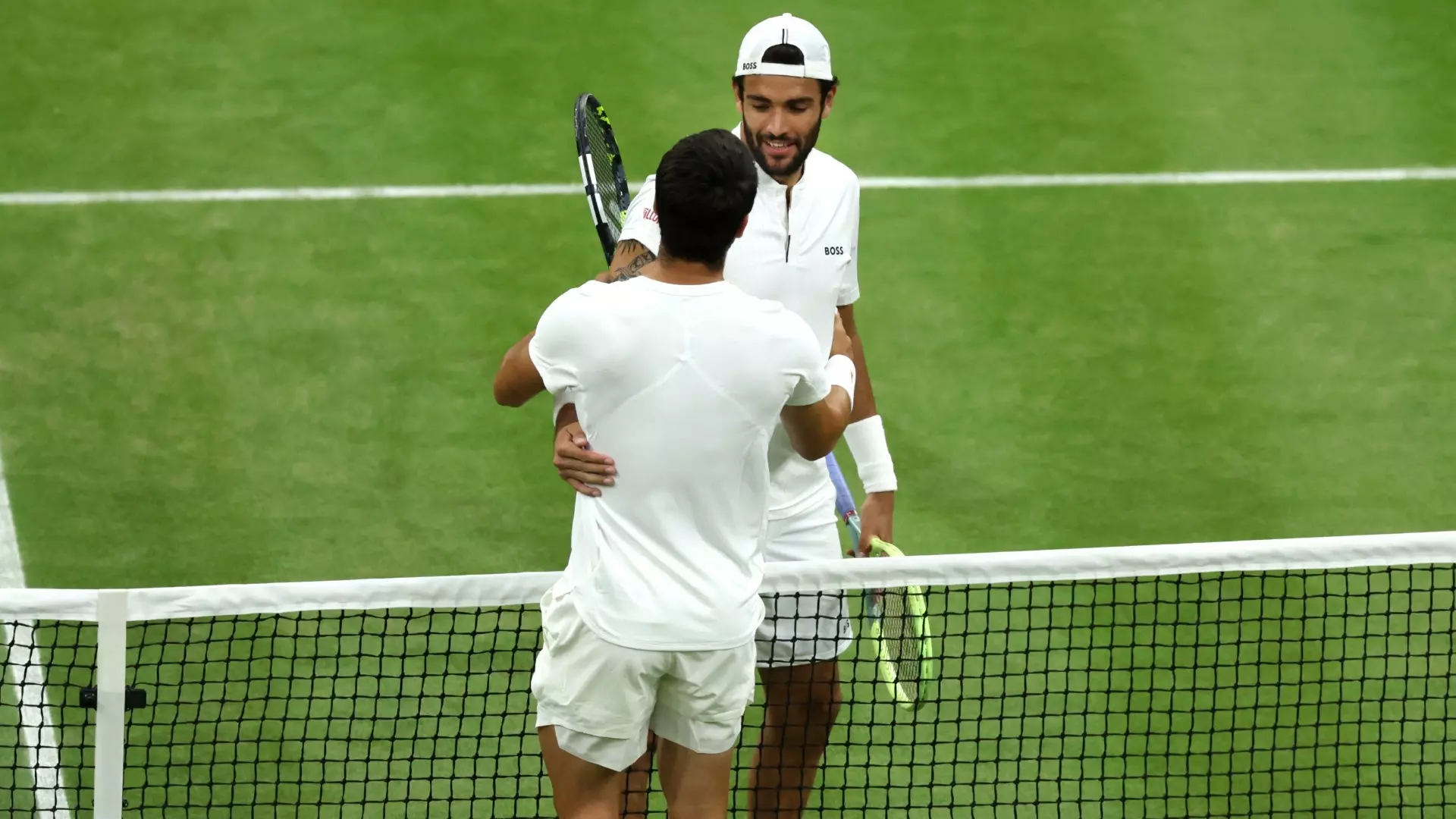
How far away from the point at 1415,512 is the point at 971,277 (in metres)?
2.57

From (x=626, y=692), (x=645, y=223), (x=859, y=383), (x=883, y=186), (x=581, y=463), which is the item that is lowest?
(x=626, y=692)

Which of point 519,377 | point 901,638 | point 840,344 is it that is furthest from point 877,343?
point 519,377

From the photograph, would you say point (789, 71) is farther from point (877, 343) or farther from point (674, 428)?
point (877, 343)

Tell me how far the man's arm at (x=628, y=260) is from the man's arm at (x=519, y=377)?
47cm

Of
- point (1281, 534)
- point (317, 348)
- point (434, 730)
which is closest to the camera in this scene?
point (434, 730)

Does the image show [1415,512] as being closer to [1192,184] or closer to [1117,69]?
[1192,184]

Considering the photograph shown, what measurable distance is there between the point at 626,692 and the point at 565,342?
2.86 feet

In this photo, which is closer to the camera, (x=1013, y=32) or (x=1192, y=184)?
(x=1192, y=184)

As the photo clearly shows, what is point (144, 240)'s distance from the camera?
9078mm

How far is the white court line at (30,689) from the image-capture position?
19.4ft

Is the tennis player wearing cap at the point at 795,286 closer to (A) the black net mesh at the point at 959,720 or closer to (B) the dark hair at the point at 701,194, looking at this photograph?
(A) the black net mesh at the point at 959,720

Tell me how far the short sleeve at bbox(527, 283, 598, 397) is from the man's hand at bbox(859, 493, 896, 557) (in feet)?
6.12

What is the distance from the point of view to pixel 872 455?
572 cm

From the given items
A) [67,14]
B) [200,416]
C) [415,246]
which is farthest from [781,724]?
[67,14]
